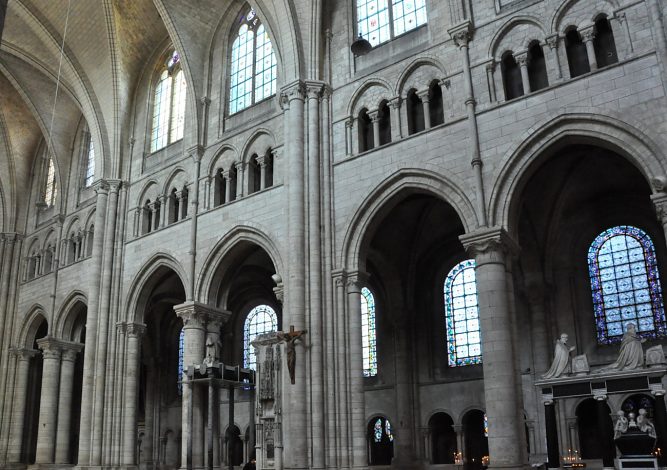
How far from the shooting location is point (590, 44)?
51.2ft

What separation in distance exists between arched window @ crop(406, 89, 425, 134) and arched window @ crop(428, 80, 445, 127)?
1.09ft

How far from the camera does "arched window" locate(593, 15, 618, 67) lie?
15.5m

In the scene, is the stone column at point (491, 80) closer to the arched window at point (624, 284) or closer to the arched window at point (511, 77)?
the arched window at point (511, 77)

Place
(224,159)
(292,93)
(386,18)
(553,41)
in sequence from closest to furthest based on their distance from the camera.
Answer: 1. (553,41)
2. (292,93)
3. (386,18)
4. (224,159)

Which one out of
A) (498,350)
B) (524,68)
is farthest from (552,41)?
(498,350)

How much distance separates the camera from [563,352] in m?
15.2

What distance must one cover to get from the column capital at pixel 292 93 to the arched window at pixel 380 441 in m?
11.1

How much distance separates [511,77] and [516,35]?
3.31ft

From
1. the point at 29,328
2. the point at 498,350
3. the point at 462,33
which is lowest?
the point at 498,350

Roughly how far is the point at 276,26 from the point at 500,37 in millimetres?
7171

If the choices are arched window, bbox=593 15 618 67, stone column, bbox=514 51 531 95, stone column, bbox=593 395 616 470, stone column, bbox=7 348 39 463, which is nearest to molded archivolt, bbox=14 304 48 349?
stone column, bbox=7 348 39 463

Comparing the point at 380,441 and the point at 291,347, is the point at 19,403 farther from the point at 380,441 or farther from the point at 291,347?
the point at 291,347

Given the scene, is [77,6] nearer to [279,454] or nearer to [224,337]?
[224,337]

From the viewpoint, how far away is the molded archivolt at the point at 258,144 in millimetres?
21344
